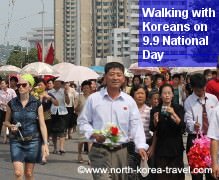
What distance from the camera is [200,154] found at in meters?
7.54

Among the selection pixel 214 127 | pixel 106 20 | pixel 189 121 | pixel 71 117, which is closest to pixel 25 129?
pixel 189 121

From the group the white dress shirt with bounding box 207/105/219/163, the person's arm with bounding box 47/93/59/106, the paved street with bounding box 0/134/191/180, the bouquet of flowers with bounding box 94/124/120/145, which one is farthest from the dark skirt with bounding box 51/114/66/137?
the white dress shirt with bounding box 207/105/219/163

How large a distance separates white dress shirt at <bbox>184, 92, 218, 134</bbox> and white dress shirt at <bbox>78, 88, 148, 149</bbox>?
1.59 meters

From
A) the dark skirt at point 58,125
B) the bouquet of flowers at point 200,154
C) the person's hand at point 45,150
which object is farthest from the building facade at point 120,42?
the bouquet of flowers at point 200,154

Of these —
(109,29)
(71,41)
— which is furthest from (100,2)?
(71,41)

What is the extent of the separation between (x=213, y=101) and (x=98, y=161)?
7.18 ft

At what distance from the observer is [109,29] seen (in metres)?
189

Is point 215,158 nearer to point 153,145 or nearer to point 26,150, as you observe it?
point 153,145

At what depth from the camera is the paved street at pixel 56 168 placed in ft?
37.0

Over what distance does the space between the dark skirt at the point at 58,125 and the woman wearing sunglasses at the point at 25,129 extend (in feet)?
20.3

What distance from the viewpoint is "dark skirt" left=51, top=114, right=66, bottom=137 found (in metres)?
14.8

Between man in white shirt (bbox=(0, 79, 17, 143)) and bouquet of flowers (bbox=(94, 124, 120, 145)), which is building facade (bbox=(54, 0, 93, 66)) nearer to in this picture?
man in white shirt (bbox=(0, 79, 17, 143))

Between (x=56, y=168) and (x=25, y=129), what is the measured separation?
4.11 m

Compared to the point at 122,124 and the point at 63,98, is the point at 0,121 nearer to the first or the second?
the point at 63,98
